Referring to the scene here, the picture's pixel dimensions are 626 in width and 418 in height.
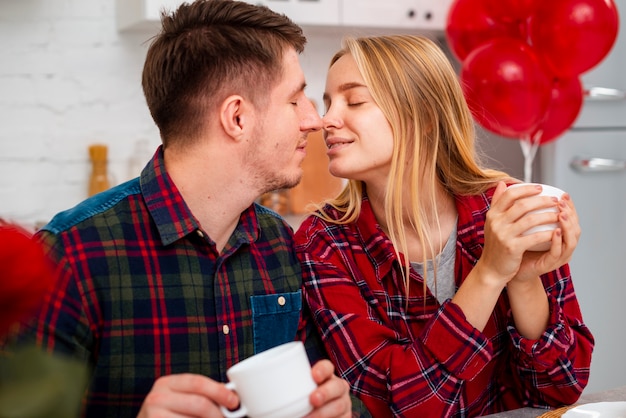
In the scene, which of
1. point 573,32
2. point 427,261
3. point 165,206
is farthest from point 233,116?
point 573,32

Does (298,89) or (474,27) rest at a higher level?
(474,27)

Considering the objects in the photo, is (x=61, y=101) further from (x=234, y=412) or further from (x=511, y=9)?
(x=234, y=412)

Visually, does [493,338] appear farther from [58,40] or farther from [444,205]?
[58,40]

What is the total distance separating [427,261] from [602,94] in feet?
6.30

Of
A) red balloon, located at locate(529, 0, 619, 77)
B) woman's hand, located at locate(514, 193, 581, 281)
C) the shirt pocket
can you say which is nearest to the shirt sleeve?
woman's hand, located at locate(514, 193, 581, 281)

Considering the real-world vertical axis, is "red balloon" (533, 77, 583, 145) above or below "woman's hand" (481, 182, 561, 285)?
above

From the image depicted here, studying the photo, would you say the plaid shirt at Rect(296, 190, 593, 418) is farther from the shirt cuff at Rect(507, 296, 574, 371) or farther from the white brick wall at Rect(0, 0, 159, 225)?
the white brick wall at Rect(0, 0, 159, 225)

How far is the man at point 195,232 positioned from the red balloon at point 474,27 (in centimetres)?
142

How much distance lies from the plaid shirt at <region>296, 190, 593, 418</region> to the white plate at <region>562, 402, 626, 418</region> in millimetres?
229

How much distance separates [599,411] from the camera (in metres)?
1.10

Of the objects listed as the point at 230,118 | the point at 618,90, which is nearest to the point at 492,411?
the point at 230,118

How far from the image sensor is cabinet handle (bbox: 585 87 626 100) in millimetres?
3166

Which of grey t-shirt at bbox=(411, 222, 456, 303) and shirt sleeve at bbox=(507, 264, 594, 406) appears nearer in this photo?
shirt sleeve at bbox=(507, 264, 594, 406)

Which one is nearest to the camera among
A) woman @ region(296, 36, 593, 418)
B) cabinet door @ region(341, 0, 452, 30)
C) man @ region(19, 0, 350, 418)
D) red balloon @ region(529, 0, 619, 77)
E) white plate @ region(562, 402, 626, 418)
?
white plate @ region(562, 402, 626, 418)
